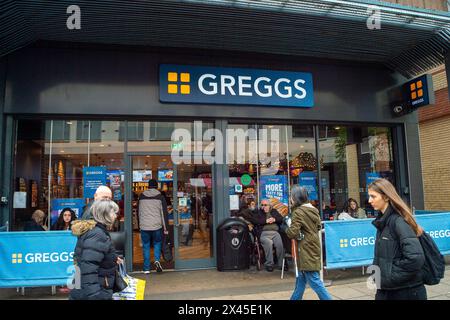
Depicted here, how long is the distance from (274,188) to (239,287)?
3.06 meters

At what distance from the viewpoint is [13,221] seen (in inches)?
277

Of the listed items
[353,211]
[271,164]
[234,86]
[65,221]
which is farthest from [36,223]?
[353,211]

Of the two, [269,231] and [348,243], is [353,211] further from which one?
[269,231]

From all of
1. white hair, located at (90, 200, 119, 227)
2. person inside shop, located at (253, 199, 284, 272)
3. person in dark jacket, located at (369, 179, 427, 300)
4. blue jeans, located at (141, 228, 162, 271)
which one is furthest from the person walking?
blue jeans, located at (141, 228, 162, 271)

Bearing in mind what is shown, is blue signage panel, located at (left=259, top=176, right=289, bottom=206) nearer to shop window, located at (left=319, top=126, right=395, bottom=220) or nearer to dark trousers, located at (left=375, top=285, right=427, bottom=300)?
shop window, located at (left=319, top=126, right=395, bottom=220)

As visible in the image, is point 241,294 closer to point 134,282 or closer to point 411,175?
point 134,282

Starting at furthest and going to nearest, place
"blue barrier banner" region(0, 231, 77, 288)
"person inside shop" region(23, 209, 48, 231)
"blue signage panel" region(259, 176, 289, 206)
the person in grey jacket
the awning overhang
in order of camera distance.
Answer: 1. "blue signage panel" region(259, 176, 289, 206)
2. the person in grey jacket
3. "person inside shop" region(23, 209, 48, 231)
4. the awning overhang
5. "blue barrier banner" region(0, 231, 77, 288)

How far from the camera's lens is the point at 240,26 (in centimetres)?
661

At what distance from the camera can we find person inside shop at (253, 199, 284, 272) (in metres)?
7.12

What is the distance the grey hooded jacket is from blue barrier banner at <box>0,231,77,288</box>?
1.80 metres

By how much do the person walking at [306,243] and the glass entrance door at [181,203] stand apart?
3590mm

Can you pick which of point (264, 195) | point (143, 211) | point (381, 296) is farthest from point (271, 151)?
point (381, 296)

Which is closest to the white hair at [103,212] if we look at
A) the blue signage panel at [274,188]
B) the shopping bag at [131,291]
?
the shopping bag at [131,291]

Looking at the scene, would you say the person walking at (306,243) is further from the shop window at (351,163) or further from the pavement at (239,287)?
the shop window at (351,163)
